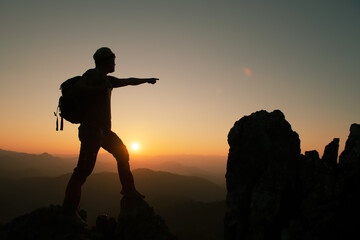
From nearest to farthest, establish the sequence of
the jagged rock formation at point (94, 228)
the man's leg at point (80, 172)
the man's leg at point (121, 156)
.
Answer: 1. the jagged rock formation at point (94, 228)
2. the man's leg at point (80, 172)
3. the man's leg at point (121, 156)

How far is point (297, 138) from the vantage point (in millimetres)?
11422

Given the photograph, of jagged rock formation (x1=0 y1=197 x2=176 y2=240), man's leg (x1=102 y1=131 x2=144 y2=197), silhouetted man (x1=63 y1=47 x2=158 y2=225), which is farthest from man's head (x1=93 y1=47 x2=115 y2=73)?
jagged rock formation (x1=0 y1=197 x2=176 y2=240)

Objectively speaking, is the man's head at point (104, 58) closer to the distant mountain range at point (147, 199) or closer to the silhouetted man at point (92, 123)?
the silhouetted man at point (92, 123)

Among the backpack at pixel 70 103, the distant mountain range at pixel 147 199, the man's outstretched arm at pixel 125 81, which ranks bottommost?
the distant mountain range at pixel 147 199

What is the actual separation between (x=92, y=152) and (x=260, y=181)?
6.56 meters

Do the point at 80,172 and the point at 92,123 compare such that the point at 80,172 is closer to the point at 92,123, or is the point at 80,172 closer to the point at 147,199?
the point at 92,123

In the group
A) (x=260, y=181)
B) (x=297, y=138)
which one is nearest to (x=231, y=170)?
(x=260, y=181)

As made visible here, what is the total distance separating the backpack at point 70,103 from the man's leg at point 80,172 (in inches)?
20.2

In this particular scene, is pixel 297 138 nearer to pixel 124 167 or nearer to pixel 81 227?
pixel 124 167

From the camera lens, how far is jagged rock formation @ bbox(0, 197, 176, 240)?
668 centimetres

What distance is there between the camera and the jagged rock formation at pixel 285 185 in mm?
8719

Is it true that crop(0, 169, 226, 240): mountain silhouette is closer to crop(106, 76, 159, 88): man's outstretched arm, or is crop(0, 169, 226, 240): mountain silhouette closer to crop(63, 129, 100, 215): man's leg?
crop(63, 129, 100, 215): man's leg

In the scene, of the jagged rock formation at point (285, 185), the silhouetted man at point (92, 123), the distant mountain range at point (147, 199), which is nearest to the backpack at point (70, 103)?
the silhouetted man at point (92, 123)

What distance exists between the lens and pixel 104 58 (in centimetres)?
789
